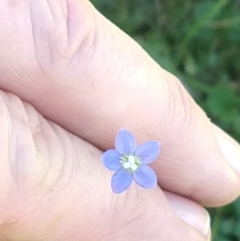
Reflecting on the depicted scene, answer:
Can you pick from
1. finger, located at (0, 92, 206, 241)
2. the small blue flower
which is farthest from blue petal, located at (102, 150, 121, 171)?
finger, located at (0, 92, 206, 241)

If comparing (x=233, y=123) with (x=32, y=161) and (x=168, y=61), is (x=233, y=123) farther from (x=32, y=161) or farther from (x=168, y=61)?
(x=32, y=161)

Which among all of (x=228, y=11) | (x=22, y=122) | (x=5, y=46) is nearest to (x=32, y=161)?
(x=22, y=122)

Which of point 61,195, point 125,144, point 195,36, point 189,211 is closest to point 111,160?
point 125,144

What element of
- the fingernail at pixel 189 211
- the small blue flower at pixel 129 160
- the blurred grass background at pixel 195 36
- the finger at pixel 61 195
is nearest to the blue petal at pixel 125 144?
the small blue flower at pixel 129 160

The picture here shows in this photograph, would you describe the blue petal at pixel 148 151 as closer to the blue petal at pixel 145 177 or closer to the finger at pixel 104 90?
the blue petal at pixel 145 177

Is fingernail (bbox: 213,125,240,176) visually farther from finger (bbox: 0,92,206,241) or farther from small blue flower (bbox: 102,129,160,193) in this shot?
small blue flower (bbox: 102,129,160,193)
